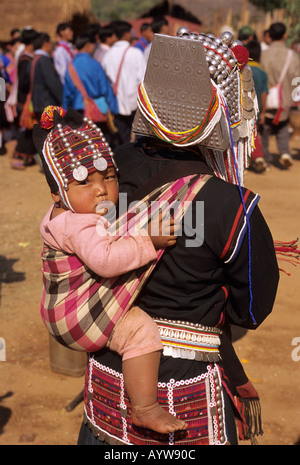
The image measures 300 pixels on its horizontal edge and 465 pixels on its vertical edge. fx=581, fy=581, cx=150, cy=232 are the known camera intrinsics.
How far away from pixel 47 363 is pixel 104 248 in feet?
9.86

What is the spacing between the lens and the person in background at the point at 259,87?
332 inches

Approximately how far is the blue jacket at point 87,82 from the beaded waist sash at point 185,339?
6715 millimetres

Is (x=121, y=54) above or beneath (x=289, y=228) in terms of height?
above

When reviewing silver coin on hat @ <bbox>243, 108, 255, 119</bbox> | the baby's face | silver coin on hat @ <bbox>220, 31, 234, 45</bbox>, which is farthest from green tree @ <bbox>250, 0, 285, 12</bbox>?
the baby's face

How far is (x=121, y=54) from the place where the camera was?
9.03 metres

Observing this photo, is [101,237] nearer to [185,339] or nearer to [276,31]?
[185,339]

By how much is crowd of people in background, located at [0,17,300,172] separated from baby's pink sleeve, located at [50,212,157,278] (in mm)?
6599

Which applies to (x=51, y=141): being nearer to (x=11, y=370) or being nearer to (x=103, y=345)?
(x=103, y=345)

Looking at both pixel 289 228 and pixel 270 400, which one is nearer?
pixel 270 400

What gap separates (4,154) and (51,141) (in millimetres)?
10067

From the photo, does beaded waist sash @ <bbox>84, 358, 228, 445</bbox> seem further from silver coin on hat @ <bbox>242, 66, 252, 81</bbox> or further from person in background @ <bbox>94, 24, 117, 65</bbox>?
person in background @ <bbox>94, 24, 117, 65</bbox>

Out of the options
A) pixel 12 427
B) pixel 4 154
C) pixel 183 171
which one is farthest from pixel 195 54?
pixel 4 154

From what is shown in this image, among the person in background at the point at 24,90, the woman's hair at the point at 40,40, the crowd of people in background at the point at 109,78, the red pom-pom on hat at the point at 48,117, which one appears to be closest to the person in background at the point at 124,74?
the crowd of people in background at the point at 109,78

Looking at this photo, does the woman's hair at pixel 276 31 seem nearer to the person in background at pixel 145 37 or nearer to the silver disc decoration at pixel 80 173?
the person in background at pixel 145 37
